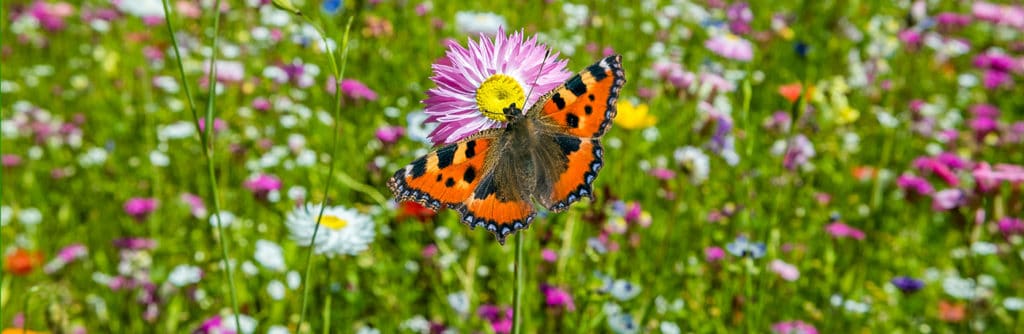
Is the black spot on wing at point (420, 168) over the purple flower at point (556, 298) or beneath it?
over

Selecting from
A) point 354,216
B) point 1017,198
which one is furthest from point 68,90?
point 1017,198

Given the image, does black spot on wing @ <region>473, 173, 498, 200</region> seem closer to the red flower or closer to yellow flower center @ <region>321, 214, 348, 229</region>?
yellow flower center @ <region>321, 214, 348, 229</region>

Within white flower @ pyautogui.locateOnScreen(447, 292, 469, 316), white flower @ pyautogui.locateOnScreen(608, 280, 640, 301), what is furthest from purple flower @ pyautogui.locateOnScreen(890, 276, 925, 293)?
white flower @ pyautogui.locateOnScreen(447, 292, 469, 316)

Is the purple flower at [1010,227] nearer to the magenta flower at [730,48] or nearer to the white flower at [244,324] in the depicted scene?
the magenta flower at [730,48]

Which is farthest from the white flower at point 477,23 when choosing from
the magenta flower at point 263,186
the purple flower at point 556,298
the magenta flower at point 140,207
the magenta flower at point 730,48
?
the purple flower at point 556,298

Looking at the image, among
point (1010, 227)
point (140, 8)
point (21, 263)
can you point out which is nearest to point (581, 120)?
point (21, 263)
